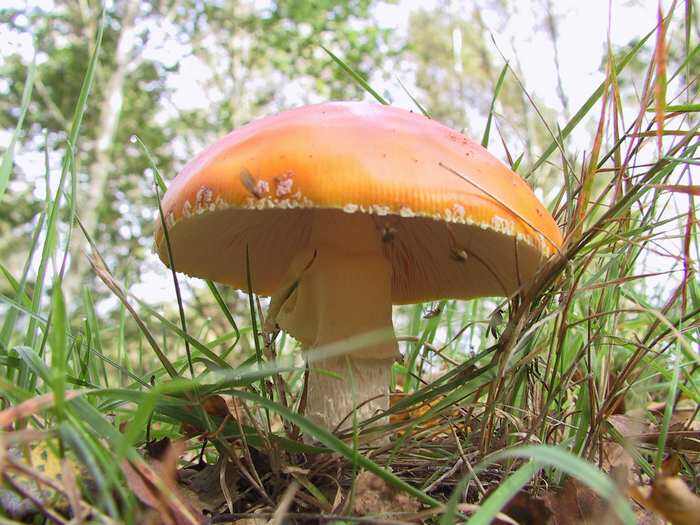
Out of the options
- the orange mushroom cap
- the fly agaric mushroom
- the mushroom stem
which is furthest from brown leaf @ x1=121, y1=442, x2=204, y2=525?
the mushroom stem

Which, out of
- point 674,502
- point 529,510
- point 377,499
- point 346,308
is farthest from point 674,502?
point 346,308

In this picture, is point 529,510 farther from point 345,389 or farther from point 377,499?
point 345,389

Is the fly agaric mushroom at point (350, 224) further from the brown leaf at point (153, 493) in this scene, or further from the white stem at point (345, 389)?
the brown leaf at point (153, 493)

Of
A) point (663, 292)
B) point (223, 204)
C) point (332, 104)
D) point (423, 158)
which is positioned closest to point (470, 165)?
point (423, 158)

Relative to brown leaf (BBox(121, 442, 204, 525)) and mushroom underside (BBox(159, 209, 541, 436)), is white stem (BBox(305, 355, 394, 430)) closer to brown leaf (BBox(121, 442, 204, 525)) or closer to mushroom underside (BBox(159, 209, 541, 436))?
mushroom underside (BBox(159, 209, 541, 436))

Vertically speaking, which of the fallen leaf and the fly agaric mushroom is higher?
the fly agaric mushroom

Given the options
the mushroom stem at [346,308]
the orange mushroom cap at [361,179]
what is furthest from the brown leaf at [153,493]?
the mushroom stem at [346,308]

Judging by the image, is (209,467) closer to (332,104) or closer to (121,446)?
(121,446)

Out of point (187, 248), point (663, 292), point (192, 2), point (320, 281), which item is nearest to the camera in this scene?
point (320, 281)
